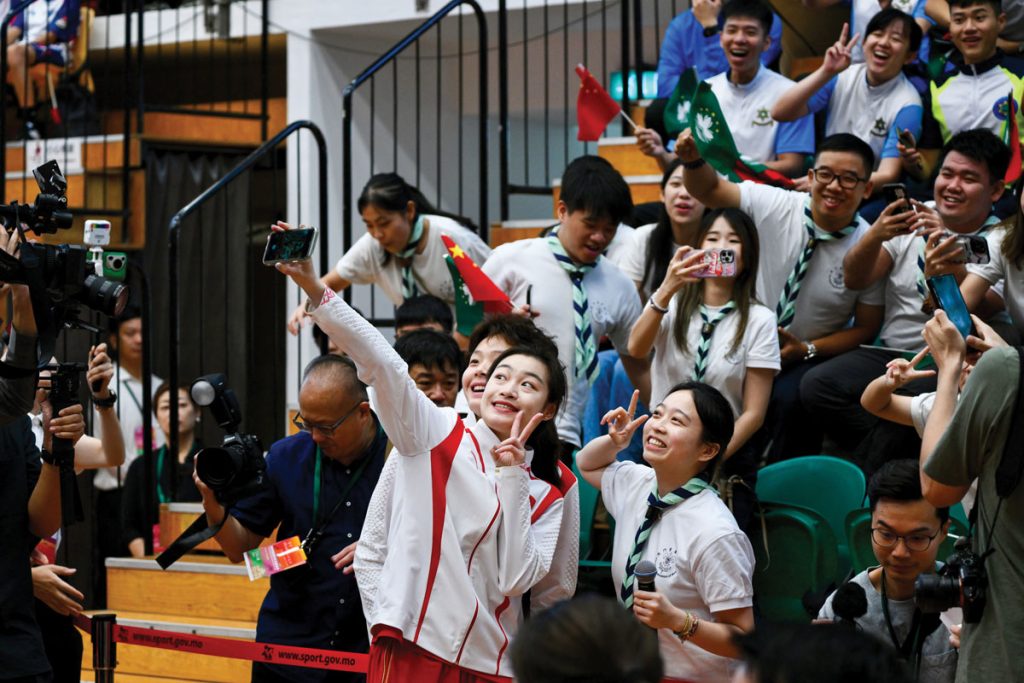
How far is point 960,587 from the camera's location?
2.84 metres

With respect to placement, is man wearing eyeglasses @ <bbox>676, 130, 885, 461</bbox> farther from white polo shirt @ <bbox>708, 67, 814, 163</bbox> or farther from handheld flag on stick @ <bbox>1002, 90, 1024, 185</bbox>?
white polo shirt @ <bbox>708, 67, 814, 163</bbox>

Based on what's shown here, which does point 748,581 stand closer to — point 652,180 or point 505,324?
point 505,324

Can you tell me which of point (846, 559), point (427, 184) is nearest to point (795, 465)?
point (846, 559)

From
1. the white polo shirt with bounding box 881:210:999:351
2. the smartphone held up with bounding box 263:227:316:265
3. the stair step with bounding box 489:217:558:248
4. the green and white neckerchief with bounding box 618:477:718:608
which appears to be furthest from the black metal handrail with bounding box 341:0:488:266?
the smartphone held up with bounding box 263:227:316:265

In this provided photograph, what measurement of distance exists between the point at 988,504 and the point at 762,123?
3.54 metres

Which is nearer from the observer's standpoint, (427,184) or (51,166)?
(51,166)

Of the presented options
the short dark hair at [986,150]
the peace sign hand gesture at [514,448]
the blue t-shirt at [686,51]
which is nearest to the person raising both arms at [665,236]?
the short dark hair at [986,150]

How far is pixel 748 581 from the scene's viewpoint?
11.9 ft

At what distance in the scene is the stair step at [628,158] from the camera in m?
6.95

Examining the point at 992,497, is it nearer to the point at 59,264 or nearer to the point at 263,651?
the point at 263,651

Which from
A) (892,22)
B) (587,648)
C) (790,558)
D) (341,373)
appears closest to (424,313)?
(341,373)

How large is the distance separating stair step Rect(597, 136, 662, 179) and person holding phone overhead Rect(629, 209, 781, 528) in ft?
7.05

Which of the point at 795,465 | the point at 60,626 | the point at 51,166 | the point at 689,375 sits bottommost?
the point at 60,626

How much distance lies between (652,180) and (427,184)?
322cm
